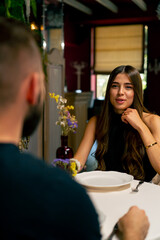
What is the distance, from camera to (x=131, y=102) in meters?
2.01

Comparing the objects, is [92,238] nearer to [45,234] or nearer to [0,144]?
[45,234]

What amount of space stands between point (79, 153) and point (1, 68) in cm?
153

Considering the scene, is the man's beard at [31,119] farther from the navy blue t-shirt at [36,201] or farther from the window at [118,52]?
the window at [118,52]

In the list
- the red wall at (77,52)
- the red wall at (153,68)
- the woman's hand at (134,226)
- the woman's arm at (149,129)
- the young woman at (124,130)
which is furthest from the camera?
the red wall at (77,52)

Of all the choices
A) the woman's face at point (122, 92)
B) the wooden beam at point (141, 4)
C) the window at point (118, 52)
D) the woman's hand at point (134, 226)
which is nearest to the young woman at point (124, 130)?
the woman's face at point (122, 92)

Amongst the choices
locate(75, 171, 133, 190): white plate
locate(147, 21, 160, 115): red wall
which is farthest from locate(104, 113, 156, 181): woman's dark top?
locate(147, 21, 160, 115): red wall

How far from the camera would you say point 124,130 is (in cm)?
207

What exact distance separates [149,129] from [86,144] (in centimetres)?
42

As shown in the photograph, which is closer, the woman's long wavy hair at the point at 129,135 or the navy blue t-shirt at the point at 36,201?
the navy blue t-shirt at the point at 36,201

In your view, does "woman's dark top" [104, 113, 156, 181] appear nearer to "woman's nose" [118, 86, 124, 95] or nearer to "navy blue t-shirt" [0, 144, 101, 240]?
"woman's nose" [118, 86, 124, 95]

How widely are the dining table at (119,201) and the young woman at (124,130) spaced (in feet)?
1.65

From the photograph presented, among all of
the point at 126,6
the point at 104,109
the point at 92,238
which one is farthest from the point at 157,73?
the point at 92,238

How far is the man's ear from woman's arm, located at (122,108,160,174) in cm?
136

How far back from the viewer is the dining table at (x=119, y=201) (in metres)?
0.98
